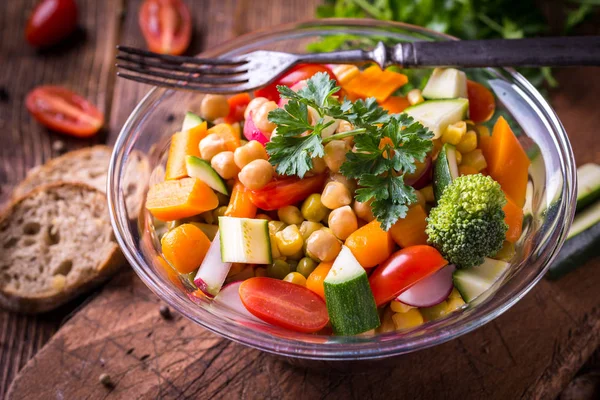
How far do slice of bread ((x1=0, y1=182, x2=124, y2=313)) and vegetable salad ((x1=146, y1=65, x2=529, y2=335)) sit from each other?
0.83 meters

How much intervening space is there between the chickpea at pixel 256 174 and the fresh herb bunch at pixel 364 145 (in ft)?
0.18

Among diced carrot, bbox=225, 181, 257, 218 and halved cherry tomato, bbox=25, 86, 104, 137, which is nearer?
diced carrot, bbox=225, 181, 257, 218

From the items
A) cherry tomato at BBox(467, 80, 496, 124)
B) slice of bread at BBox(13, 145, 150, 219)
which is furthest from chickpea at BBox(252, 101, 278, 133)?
slice of bread at BBox(13, 145, 150, 219)

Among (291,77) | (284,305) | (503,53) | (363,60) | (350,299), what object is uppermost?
(503,53)

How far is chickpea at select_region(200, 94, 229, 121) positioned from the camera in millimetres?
2908

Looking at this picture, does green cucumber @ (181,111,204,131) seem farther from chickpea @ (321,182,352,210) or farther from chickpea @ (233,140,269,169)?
chickpea @ (321,182,352,210)

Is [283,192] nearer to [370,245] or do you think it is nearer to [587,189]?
[370,245]

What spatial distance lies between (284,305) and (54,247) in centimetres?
178

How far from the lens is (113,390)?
2889 millimetres

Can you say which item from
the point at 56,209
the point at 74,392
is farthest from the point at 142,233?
the point at 56,209

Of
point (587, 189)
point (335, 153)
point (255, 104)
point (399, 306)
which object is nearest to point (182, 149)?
point (255, 104)

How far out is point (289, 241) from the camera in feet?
8.15

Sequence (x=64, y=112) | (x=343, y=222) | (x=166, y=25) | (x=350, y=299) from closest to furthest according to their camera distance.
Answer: (x=350, y=299) → (x=343, y=222) → (x=64, y=112) → (x=166, y=25)

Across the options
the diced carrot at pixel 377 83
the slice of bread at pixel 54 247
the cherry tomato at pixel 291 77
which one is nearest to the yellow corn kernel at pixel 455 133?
the diced carrot at pixel 377 83
